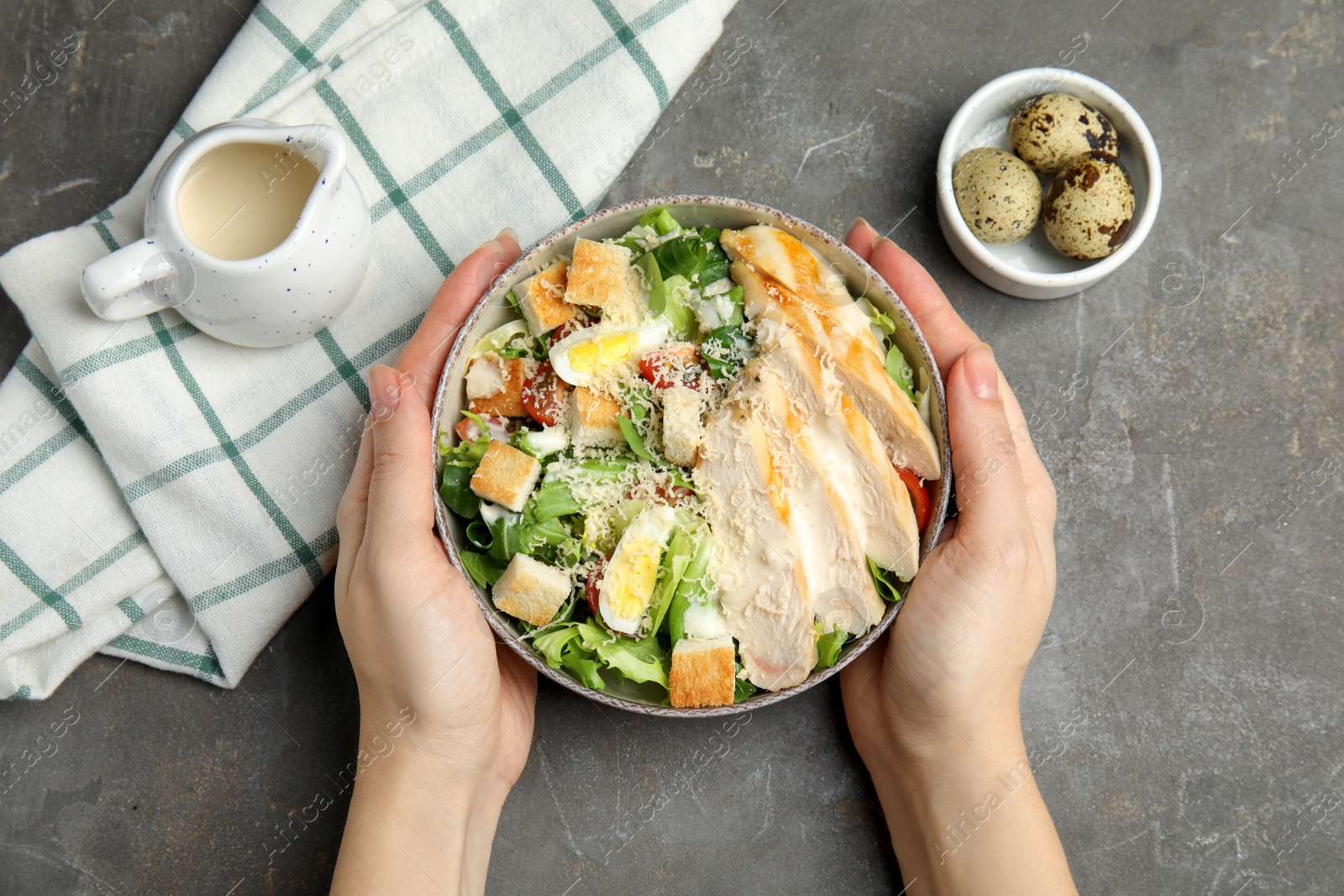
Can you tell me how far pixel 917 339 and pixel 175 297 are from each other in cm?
182

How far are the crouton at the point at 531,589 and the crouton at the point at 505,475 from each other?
0.13m

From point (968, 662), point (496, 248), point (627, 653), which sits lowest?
point (968, 662)

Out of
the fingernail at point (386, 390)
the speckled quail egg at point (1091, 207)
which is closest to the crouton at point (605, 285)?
the fingernail at point (386, 390)

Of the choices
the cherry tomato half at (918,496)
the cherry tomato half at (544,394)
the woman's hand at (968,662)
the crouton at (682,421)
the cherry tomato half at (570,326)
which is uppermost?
the cherry tomato half at (570,326)

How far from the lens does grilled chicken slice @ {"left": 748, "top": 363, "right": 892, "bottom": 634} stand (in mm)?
1954

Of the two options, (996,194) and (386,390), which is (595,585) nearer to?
(386,390)

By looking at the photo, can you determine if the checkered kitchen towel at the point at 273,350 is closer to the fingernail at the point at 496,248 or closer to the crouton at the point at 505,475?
the fingernail at the point at 496,248

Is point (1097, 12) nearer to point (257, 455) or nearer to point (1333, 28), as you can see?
point (1333, 28)

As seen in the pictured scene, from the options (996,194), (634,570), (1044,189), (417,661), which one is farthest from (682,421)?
(1044,189)

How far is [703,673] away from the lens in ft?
6.34

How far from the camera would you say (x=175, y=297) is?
215 centimetres

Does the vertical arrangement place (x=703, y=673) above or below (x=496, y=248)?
below

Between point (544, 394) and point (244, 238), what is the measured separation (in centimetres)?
88

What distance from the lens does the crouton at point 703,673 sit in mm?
1926
